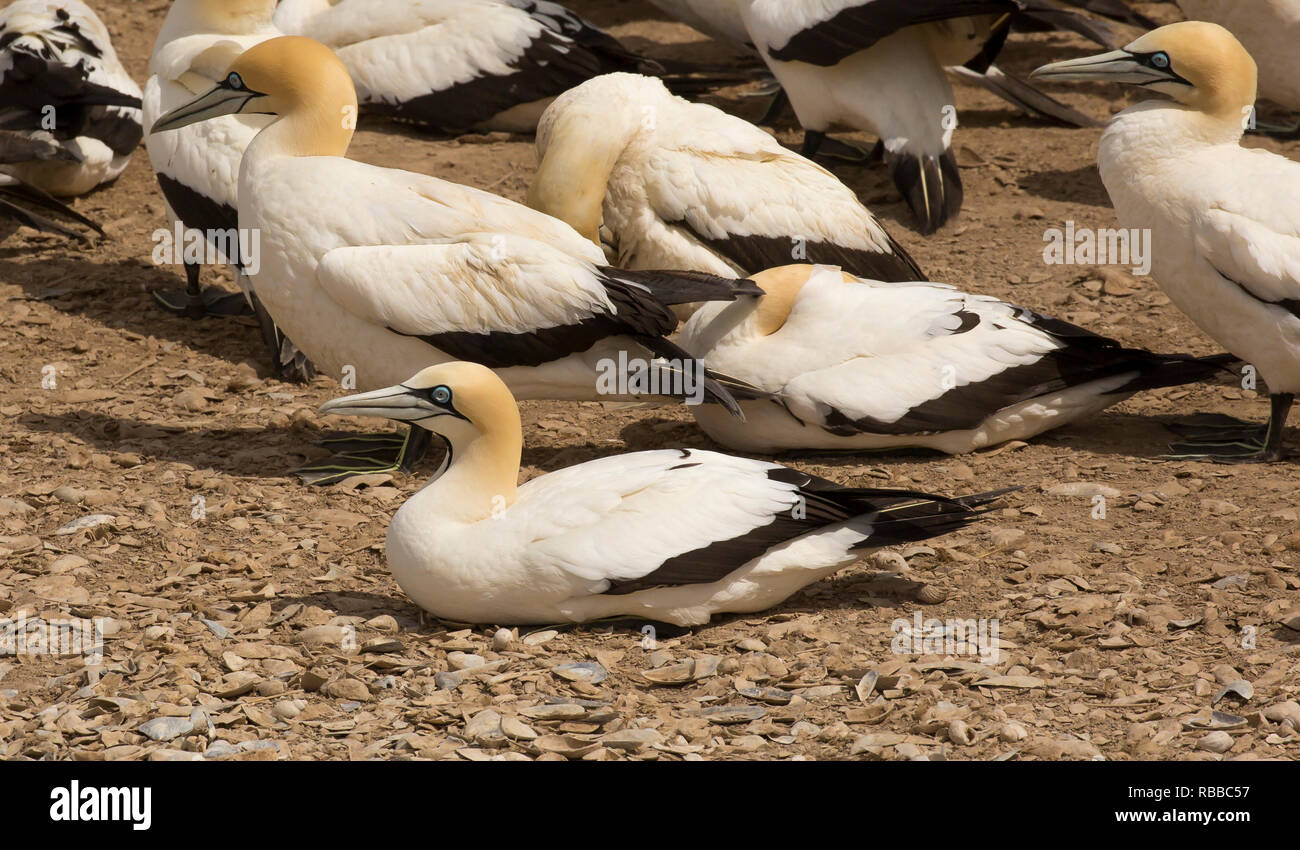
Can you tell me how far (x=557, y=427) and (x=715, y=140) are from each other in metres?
1.98

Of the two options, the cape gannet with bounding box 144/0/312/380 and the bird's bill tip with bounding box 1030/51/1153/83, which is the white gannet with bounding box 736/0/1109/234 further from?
the cape gannet with bounding box 144/0/312/380

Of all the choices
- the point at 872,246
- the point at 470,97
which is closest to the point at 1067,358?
the point at 872,246

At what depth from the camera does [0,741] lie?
4750mm

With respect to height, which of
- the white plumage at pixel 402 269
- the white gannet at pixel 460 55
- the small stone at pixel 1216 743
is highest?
the white gannet at pixel 460 55

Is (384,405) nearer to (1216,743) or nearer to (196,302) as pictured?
(1216,743)

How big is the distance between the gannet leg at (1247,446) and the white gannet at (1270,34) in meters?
4.95

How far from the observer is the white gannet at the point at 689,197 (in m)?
8.31

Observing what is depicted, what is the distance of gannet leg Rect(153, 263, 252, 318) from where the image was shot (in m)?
9.22

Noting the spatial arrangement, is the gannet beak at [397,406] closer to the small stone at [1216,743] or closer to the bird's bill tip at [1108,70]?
the small stone at [1216,743]

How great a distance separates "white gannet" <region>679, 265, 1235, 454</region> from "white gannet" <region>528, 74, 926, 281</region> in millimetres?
982

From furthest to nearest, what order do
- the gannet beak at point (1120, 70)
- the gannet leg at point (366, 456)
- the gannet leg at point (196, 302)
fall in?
1. the gannet leg at point (196, 302)
2. the gannet beak at point (1120, 70)
3. the gannet leg at point (366, 456)

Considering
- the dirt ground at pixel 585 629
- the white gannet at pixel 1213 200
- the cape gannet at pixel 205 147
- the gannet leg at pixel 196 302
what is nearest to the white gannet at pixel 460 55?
the cape gannet at pixel 205 147

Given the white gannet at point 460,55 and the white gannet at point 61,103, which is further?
the white gannet at point 460,55

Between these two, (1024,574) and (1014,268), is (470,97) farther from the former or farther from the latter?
(1024,574)
